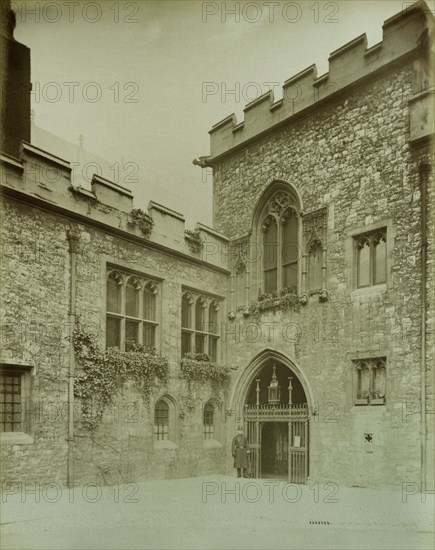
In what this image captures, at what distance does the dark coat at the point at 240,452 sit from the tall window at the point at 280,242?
3614mm

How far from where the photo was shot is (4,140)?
1504 cm

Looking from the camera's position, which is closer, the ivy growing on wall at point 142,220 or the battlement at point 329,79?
the battlement at point 329,79

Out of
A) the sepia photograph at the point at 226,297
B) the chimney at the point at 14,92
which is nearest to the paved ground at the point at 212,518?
the sepia photograph at the point at 226,297

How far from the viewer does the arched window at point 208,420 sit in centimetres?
1598

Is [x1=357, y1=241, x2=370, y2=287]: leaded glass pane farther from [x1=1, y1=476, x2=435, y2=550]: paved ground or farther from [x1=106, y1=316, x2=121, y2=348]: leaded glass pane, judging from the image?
[x1=106, y1=316, x2=121, y2=348]: leaded glass pane

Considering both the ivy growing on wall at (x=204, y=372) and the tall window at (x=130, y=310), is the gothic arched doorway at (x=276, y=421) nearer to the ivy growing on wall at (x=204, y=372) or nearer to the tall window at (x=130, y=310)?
the ivy growing on wall at (x=204, y=372)

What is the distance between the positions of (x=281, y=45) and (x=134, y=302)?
6.64 metres

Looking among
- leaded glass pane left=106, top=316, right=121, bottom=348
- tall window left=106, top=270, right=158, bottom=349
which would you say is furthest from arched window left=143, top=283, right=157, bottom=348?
leaded glass pane left=106, top=316, right=121, bottom=348

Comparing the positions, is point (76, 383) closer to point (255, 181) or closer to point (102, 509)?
point (102, 509)

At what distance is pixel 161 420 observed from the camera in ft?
48.1

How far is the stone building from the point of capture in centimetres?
1215

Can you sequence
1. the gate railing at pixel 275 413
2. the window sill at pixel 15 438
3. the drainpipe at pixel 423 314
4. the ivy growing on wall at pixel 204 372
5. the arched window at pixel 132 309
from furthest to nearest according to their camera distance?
the ivy growing on wall at pixel 204 372
the gate railing at pixel 275 413
the arched window at pixel 132 309
the drainpipe at pixel 423 314
the window sill at pixel 15 438

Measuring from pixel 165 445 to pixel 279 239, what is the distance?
5.61 metres

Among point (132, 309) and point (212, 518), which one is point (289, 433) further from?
point (212, 518)
